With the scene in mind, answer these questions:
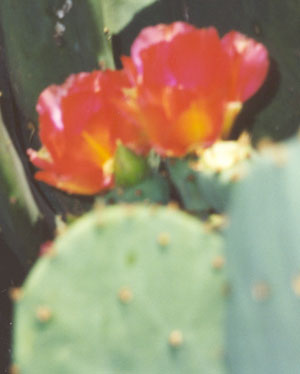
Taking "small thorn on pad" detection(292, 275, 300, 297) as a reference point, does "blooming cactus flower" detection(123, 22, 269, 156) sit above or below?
above

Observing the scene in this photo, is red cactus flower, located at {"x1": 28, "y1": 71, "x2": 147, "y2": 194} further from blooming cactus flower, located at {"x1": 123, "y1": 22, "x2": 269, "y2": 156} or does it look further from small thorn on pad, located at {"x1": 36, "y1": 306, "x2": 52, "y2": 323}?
small thorn on pad, located at {"x1": 36, "y1": 306, "x2": 52, "y2": 323}

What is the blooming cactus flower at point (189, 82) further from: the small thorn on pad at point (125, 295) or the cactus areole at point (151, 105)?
the small thorn on pad at point (125, 295)

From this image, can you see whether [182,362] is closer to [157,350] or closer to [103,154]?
[157,350]

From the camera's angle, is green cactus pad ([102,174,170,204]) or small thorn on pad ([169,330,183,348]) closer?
small thorn on pad ([169,330,183,348])

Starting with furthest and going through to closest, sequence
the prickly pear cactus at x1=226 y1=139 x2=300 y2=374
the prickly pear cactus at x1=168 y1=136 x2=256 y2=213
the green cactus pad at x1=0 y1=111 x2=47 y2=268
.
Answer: the green cactus pad at x1=0 y1=111 x2=47 y2=268 → the prickly pear cactus at x1=168 y1=136 x2=256 y2=213 → the prickly pear cactus at x1=226 y1=139 x2=300 y2=374

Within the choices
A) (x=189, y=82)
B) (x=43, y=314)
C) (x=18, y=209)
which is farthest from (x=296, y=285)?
(x=18, y=209)

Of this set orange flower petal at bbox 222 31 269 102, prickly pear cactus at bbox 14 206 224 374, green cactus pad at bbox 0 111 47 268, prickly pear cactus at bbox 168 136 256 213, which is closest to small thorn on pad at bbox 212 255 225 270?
prickly pear cactus at bbox 14 206 224 374

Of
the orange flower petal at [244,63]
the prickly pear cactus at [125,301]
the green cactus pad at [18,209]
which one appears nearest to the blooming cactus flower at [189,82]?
the orange flower petal at [244,63]
